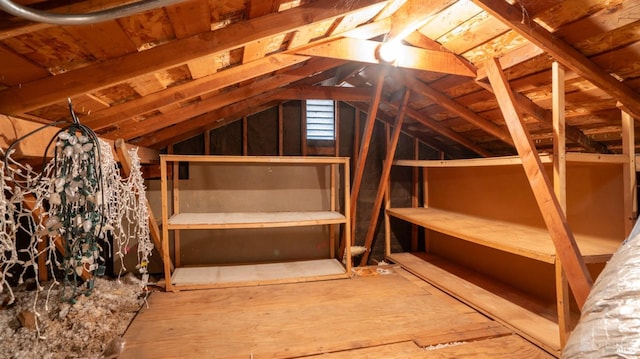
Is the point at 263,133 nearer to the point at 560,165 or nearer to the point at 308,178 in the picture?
the point at 308,178

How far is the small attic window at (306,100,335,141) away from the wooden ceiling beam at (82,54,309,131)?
1.78m

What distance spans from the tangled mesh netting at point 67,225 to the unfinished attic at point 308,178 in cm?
1

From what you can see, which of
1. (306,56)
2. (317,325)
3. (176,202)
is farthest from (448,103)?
(176,202)

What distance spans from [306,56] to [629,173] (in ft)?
7.04

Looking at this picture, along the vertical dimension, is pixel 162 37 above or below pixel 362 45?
below

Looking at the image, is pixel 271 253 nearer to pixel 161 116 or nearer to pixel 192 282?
pixel 192 282

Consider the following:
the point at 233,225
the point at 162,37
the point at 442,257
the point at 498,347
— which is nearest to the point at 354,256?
the point at 442,257

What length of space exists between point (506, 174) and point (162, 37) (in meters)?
3.04

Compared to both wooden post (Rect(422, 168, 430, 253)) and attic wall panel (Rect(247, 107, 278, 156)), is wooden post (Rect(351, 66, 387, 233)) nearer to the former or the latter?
attic wall panel (Rect(247, 107, 278, 156))

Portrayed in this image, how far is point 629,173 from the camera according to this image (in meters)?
1.90

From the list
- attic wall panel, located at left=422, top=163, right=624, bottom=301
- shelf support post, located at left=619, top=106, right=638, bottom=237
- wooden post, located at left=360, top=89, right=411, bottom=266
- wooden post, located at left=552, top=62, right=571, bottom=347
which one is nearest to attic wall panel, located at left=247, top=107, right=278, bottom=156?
wooden post, located at left=360, top=89, right=411, bottom=266

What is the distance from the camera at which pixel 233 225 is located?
269 cm

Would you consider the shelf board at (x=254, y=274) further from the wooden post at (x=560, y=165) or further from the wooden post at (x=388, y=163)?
the wooden post at (x=560, y=165)

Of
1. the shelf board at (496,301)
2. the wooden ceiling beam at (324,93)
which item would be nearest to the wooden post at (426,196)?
the shelf board at (496,301)
